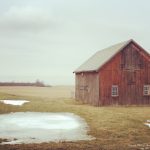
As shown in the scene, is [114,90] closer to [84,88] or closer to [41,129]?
[84,88]

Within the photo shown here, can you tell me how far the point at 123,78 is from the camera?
46094 mm

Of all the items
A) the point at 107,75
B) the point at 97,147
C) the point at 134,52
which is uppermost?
the point at 134,52

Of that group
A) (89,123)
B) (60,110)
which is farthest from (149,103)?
(89,123)

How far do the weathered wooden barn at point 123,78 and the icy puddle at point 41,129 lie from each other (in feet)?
45.9

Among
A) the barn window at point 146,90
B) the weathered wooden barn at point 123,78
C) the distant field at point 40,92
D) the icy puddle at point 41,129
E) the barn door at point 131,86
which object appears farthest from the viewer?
the distant field at point 40,92

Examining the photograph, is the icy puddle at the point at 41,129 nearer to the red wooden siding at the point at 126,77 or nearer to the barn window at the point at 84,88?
the red wooden siding at the point at 126,77

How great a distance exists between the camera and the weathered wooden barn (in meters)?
45.0

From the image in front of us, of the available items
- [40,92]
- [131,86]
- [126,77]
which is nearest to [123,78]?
[126,77]

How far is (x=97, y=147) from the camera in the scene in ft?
60.0

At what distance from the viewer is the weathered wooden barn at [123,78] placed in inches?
1773

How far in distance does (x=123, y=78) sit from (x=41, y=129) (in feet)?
73.9

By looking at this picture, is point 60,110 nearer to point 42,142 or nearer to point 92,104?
point 92,104

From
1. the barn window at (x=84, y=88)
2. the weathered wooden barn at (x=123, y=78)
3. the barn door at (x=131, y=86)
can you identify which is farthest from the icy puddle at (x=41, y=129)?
the barn window at (x=84, y=88)

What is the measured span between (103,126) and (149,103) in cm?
2204
